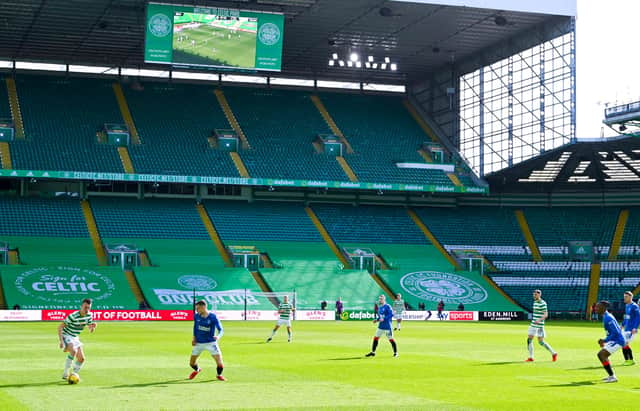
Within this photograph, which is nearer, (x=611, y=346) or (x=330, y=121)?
(x=611, y=346)

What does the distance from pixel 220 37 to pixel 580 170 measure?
Answer: 35365 millimetres

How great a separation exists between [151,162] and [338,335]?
34.3m

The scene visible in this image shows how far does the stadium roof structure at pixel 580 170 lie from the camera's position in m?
70.1

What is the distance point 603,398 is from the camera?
1869cm

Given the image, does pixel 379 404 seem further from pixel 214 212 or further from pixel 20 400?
pixel 214 212

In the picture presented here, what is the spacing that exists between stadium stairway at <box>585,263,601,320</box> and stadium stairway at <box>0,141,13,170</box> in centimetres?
4522

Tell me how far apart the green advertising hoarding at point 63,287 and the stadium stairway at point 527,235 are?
35.0 metres

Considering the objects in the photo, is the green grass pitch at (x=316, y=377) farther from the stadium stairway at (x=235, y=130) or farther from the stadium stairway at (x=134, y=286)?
the stadium stairway at (x=235, y=130)

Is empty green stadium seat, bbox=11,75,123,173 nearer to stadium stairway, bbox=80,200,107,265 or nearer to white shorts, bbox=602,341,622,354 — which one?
stadium stairway, bbox=80,200,107,265

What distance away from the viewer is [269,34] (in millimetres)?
60000

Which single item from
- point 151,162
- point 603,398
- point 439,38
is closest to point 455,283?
point 439,38

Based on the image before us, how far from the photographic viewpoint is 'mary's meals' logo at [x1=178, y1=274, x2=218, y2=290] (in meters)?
63.4

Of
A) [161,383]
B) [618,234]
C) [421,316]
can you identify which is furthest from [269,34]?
[161,383]

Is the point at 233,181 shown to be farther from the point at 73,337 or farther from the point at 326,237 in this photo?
the point at 73,337
